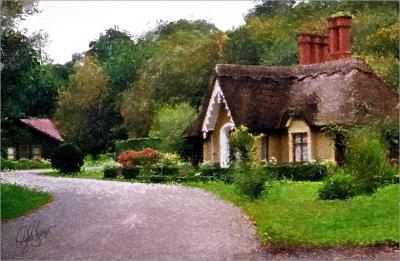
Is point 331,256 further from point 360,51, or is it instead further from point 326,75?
point 360,51

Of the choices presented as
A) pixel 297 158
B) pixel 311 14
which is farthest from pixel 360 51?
pixel 297 158

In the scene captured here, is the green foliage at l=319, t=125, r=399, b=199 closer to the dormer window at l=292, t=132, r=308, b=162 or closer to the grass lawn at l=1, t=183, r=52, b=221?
the grass lawn at l=1, t=183, r=52, b=221

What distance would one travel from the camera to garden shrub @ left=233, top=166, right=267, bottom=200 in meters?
17.7

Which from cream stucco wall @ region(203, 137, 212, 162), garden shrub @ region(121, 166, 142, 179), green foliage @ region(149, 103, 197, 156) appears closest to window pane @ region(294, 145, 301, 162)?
Result: cream stucco wall @ region(203, 137, 212, 162)

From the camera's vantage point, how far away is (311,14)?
→ 49.5 meters

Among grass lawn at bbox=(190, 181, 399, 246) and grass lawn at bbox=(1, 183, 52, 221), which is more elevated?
grass lawn at bbox=(1, 183, 52, 221)

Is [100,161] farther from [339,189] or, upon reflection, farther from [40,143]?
[339,189]

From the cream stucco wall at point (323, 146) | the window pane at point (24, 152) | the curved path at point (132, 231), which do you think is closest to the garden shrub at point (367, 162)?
the curved path at point (132, 231)

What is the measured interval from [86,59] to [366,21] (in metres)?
Result: 19.4

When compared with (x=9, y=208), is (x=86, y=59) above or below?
above

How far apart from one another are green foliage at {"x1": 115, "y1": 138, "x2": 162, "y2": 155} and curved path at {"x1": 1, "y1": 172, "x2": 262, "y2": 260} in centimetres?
1887

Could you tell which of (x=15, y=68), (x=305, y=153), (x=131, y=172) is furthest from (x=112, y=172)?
(x=15, y=68)

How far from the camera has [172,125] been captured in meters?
36.6

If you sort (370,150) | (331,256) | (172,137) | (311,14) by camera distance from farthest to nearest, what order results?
1. (311,14)
2. (172,137)
3. (370,150)
4. (331,256)
